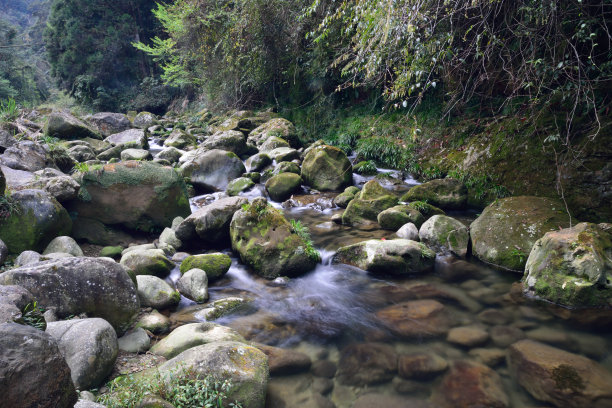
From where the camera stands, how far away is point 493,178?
6695 mm

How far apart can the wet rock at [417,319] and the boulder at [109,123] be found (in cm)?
1736

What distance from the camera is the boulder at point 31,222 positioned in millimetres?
4539

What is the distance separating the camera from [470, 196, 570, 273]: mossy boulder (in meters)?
4.75

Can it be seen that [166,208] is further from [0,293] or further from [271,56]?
[271,56]

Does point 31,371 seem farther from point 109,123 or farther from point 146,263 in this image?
point 109,123

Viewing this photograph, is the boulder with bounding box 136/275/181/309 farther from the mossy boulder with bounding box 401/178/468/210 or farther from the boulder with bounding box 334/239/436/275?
the mossy boulder with bounding box 401/178/468/210

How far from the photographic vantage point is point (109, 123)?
17.7 meters

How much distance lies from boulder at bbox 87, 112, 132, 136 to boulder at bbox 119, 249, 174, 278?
14.8 meters

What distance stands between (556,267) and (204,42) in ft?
53.2

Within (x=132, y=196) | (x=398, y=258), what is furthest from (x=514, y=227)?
(x=132, y=196)

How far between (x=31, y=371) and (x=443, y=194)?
268 inches

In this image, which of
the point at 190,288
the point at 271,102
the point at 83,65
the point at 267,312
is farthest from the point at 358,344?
the point at 83,65

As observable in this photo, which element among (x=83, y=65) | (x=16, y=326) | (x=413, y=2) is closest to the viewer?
(x=16, y=326)

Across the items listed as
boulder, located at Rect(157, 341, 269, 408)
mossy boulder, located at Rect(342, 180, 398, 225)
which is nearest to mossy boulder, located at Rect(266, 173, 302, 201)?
mossy boulder, located at Rect(342, 180, 398, 225)
